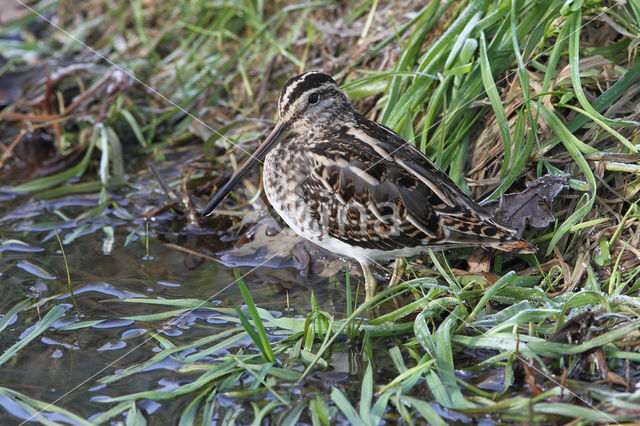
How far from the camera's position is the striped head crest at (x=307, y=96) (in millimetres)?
3807

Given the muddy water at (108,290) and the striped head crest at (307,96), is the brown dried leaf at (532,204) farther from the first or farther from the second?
the striped head crest at (307,96)

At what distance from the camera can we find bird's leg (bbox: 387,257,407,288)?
377cm

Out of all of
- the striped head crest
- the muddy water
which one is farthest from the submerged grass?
the striped head crest

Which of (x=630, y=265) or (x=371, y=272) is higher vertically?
(x=630, y=265)

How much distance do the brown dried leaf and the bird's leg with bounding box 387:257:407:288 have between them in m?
0.59

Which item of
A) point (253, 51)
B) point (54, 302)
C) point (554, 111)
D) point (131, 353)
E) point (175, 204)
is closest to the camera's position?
point (131, 353)

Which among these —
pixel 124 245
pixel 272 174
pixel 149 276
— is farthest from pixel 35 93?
pixel 272 174

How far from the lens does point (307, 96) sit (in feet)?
12.5

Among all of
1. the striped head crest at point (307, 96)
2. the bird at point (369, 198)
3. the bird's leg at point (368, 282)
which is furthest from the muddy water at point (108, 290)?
the striped head crest at point (307, 96)

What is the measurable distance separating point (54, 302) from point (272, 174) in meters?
1.40

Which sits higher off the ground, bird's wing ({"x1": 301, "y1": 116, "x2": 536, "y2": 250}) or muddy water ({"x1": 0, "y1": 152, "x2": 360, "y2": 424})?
bird's wing ({"x1": 301, "y1": 116, "x2": 536, "y2": 250})

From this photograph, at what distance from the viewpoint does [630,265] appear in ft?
11.1

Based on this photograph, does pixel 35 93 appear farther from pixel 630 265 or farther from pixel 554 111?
pixel 630 265

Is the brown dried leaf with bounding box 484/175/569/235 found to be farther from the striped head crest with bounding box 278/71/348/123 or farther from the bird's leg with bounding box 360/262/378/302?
the striped head crest with bounding box 278/71/348/123
